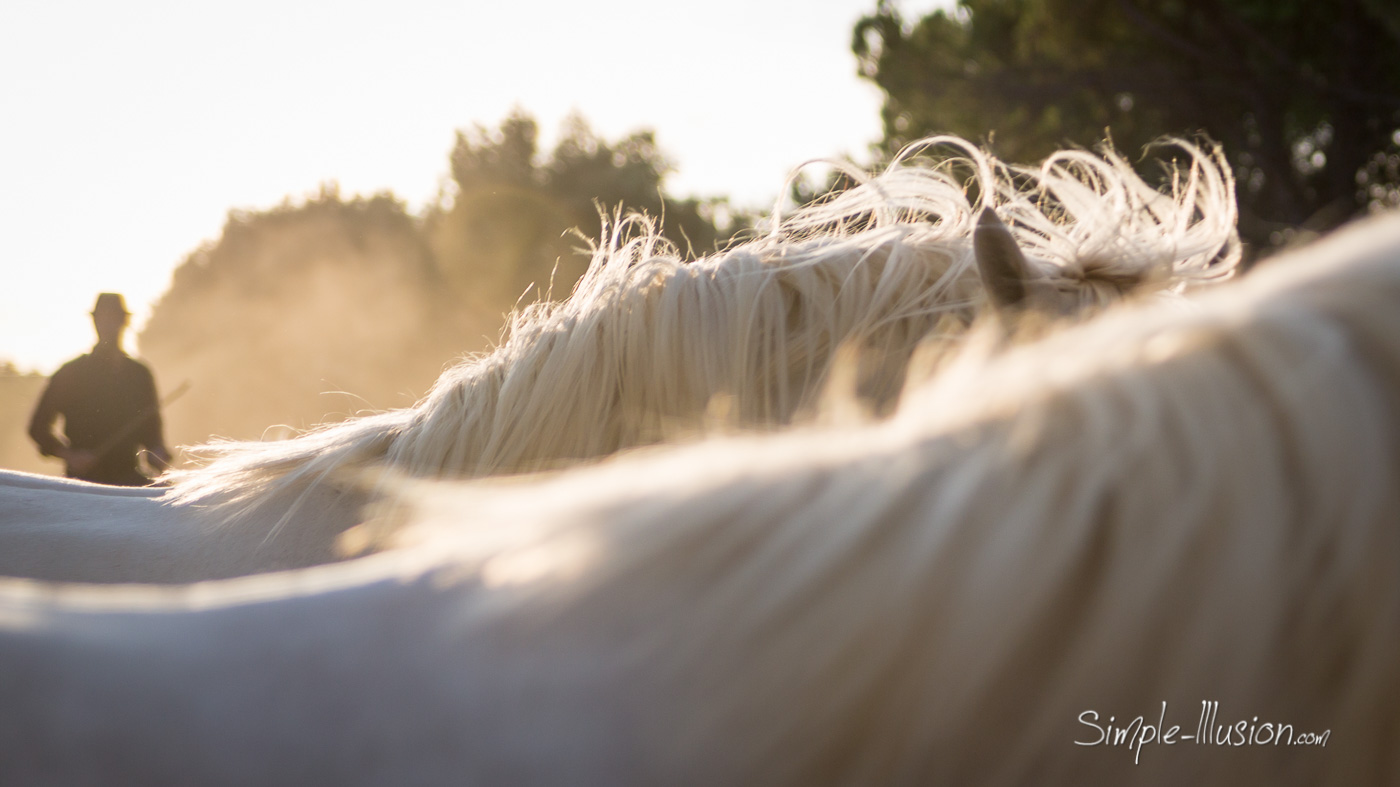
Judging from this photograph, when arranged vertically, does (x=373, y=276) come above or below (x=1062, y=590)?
above

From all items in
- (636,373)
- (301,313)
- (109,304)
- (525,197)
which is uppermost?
(525,197)

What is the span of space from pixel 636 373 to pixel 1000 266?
0.53 m

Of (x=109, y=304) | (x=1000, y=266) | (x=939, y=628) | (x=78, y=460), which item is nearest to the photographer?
(x=939, y=628)

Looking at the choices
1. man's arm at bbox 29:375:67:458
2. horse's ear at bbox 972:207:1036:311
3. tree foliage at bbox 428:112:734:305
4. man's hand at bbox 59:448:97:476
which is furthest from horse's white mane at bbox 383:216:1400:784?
tree foliage at bbox 428:112:734:305

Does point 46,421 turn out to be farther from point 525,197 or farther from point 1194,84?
point 525,197

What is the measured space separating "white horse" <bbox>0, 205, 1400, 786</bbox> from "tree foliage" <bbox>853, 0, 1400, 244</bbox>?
11219mm

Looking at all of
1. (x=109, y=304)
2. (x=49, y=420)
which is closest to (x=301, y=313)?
(x=109, y=304)

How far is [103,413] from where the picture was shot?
13.6 feet

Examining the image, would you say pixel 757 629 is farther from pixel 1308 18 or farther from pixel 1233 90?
pixel 1308 18

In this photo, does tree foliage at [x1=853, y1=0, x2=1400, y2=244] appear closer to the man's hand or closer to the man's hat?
the man's hat

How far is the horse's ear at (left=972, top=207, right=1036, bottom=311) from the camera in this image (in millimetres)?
1042

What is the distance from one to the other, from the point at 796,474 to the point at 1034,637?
13cm

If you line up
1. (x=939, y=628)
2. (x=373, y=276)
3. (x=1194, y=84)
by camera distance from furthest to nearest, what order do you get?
(x=373, y=276), (x=1194, y=84), (x=939, y=628)

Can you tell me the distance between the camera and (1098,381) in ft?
1.37
